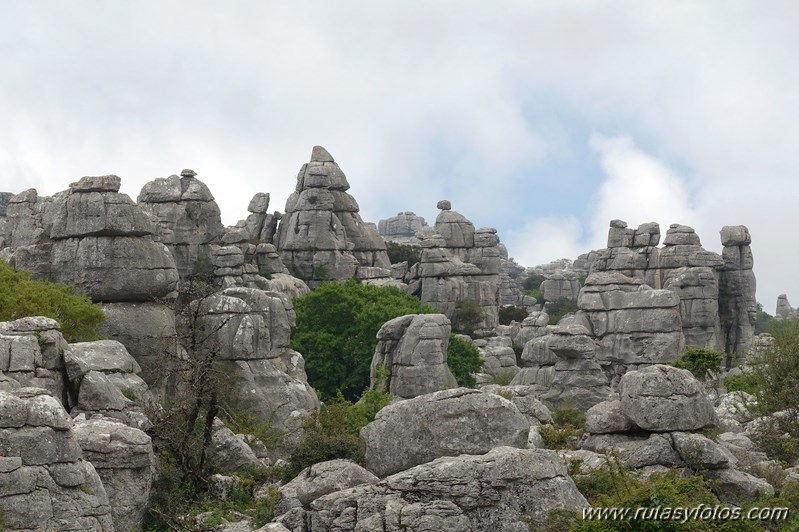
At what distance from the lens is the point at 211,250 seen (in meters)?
68.2

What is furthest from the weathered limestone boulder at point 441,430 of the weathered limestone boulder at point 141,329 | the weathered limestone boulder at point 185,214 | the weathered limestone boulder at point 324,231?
the weathered limestone boulder at point 324,231

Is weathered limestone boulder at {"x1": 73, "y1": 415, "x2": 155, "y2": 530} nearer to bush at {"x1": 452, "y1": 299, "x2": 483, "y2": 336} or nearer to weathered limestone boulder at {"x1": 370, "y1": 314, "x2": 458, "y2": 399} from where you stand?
weathered limestone boulder at {"x1": 370, "y1": 314, "x2": 458, "y2": 399}

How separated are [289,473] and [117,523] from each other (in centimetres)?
337

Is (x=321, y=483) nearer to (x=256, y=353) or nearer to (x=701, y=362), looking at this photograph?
(x=256, y=353)

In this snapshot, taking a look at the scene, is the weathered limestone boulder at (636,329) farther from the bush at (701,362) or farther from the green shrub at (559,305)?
the green shrub at (559,305)

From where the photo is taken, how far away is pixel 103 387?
75.6 ft

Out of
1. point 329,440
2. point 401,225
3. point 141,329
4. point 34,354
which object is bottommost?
point 329,440

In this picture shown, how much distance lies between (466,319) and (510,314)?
19.3 m

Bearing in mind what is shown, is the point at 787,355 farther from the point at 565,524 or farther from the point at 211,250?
the point at 211,250

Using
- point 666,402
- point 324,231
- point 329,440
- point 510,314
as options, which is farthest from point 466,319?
point 329,440

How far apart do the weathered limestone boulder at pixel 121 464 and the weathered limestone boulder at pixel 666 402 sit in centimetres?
874

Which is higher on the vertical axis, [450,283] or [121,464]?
[450,283]

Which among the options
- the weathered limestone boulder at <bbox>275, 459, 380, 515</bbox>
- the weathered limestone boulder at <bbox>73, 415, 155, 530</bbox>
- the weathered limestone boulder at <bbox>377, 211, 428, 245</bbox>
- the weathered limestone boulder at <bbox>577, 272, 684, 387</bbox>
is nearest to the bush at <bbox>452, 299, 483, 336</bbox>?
the weathered limestone boulder at <bbox>577, 272, 684, 387</bbox>

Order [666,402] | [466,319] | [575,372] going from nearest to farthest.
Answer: [666,402], [575,372], [466,319]
